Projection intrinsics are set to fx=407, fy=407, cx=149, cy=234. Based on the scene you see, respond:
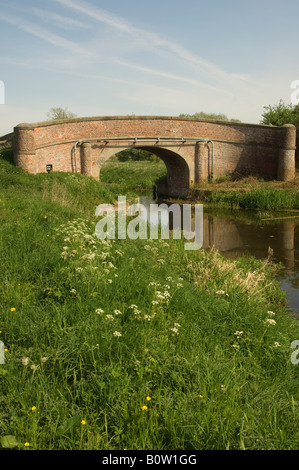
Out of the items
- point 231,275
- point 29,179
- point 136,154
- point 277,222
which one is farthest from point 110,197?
point 136,154

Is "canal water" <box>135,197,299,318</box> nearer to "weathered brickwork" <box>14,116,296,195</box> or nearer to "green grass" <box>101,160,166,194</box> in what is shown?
"weathered brickwork" <box>14,116,296,195</box>

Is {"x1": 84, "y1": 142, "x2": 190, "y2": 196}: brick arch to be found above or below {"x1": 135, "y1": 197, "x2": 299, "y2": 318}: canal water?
above

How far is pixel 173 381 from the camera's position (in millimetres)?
3105

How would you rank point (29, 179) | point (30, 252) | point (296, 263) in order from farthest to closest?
point (29, 179)
point (296, 263)
point (30, 252)

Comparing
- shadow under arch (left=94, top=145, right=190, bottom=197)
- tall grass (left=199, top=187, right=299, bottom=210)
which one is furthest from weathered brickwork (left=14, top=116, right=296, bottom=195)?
tall grass (left=199, top=187, right=299, bottom=210)

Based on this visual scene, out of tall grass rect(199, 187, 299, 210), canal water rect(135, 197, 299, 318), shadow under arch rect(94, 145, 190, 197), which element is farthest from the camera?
shadow under arch rect(94, 145, 190, 197)

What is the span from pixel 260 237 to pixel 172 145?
30.7 ft

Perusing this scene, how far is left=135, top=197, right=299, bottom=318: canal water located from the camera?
850 centimetres

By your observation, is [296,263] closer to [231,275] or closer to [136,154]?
[231,275]

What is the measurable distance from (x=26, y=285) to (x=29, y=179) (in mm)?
10552

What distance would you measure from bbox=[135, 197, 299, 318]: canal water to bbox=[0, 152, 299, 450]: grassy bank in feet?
8.05

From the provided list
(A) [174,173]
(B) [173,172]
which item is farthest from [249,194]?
(B) [173,172]

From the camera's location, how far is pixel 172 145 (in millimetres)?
20312

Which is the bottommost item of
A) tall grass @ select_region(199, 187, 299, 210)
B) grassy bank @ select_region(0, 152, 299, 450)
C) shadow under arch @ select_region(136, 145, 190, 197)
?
grassy bank @ select_region(0, 152, 299, 450)
